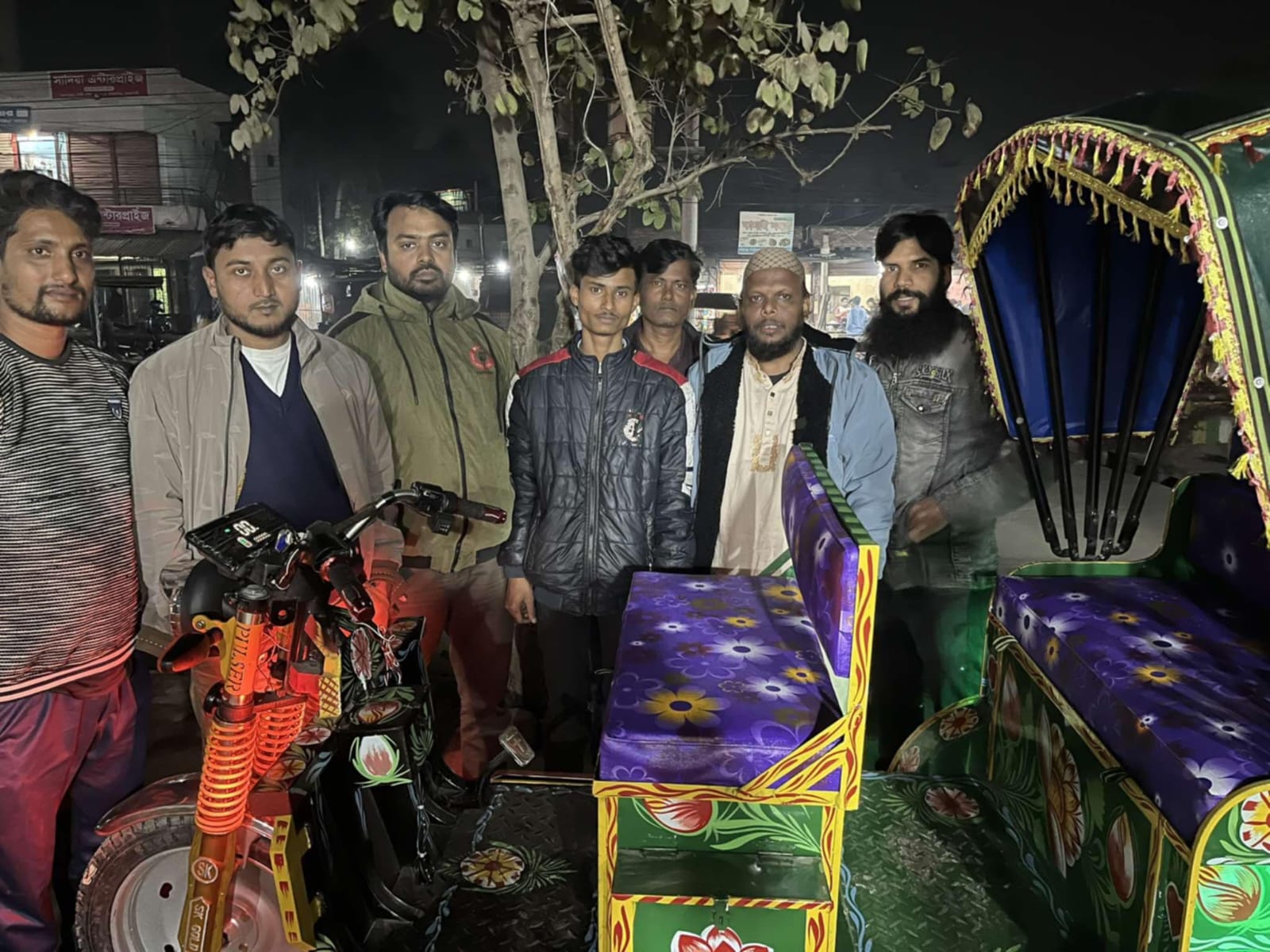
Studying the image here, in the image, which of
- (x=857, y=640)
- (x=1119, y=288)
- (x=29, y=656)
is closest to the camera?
(x=857, y=640)

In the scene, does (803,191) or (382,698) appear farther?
(803,191)

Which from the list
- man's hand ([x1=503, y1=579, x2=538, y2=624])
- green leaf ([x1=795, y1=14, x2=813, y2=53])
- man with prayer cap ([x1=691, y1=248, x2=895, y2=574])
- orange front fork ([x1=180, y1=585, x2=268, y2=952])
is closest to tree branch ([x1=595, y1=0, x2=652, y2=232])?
man with prayer cap ([x1=691, y1=248, x2=895, y2=574])

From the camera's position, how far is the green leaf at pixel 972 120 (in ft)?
10.9

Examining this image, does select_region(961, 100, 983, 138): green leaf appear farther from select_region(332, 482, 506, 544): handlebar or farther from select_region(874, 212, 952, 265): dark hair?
select_region(332, 482, 506, 544): handlebar

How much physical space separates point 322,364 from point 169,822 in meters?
1.63

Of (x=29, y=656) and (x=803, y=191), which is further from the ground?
(x=803, y=191)

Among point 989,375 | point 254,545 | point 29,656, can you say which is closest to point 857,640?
point 254,545

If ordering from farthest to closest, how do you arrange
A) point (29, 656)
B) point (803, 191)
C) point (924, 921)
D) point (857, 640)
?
point (803, 191) → point (29, 656) → point (924, 921) → point (857, 640)

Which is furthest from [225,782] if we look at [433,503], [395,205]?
[395,205]

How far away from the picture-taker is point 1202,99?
178 cm

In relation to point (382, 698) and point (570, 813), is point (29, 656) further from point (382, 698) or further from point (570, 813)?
point (570, 813)

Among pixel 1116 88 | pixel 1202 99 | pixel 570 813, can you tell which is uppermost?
pixel 1116 88

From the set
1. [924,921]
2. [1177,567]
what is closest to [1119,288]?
[1177,567]

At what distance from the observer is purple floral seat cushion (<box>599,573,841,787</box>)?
1.73m
